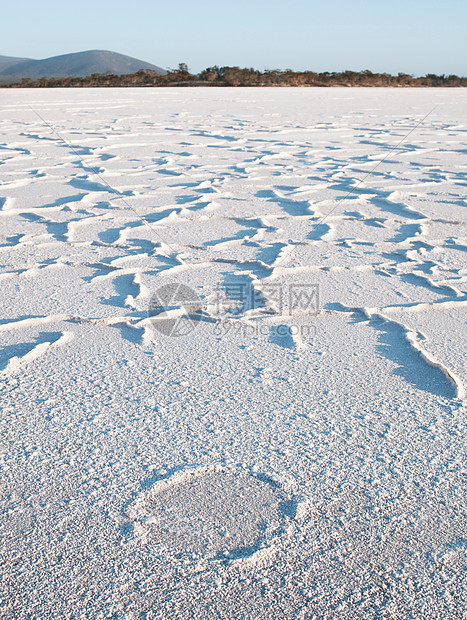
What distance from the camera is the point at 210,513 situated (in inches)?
41.8

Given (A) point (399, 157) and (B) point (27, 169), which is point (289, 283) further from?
(A) point (399, 157)

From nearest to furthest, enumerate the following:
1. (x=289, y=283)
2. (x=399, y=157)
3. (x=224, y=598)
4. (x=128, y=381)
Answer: (x=224, y=598), (x=128, y=381), (x=289, y=283), (x=399, y=157)

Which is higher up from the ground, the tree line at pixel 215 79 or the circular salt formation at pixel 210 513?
the circular salt formation at pixel 210 513

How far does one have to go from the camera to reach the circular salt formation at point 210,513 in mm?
993

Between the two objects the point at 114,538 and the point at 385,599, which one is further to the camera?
the point at 114,538

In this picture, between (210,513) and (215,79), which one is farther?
(215,79)

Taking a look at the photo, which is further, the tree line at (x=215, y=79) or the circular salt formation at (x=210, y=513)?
the tree line at (x=215, y=79)

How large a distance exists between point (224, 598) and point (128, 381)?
723mm

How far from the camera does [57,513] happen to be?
1.05 meters

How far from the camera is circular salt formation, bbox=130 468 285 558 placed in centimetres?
99

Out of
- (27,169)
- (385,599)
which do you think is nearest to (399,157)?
(27,169)

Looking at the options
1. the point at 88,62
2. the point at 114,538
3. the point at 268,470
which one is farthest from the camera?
the point at 88,62

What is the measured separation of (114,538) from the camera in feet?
3.27

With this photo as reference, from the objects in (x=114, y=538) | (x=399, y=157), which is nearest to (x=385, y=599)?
(x=114, y=538)
